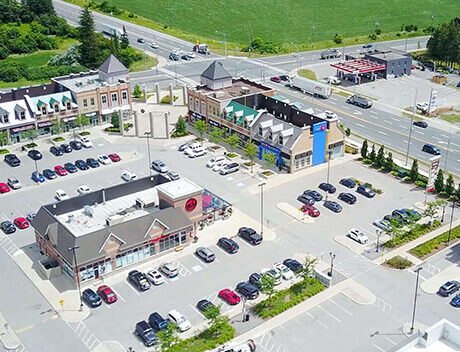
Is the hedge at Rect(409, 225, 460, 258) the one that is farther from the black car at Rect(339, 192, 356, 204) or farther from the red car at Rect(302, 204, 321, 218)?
the red car at Rect(302, 204, 321, 218)

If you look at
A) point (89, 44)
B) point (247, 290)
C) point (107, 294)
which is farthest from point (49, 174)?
point (89, 44)

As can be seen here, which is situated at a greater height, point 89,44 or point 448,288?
point 89,44

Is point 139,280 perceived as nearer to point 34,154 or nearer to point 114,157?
point 114,157

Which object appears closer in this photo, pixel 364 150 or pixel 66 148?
pixel 364 150

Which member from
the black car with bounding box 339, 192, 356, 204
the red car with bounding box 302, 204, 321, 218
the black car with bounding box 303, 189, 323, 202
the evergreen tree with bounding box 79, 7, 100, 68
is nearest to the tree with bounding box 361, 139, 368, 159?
the black car with bounding box 339, 192, 356, 204

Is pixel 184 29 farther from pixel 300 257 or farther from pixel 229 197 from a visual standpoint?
pixel 300 257

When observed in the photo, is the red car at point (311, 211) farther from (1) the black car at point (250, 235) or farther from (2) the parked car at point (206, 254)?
(2) the parked car at point (206, 254)

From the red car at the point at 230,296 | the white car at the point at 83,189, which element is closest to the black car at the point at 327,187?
the red car at the point at 230,296
